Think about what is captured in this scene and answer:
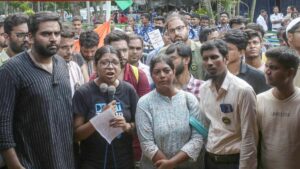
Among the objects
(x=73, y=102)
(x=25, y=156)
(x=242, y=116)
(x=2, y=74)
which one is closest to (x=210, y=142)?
(x=242, y=116)

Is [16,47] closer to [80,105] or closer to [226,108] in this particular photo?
[80,105]

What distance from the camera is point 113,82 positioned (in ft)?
13.5

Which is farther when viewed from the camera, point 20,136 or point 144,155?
point 144,155

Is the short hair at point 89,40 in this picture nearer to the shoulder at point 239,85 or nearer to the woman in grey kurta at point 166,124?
the woman in grey kurta at point 166,124

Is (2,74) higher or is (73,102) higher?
(2,74)

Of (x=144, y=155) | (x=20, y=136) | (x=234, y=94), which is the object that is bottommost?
(x=144, y=155)

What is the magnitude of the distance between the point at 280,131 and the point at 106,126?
1.38 metres

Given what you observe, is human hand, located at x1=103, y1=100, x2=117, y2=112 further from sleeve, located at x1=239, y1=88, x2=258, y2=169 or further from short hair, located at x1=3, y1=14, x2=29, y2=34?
short hair, located at x1=3, y1=14, x2=29, y2=34

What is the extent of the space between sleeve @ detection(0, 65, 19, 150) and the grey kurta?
1027 millimetres

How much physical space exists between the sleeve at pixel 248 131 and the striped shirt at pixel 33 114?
143 cm

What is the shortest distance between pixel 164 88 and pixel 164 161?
2.02 feet

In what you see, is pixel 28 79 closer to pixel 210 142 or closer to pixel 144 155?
pixel 144 155

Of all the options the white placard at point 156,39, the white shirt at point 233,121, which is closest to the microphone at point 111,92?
the white shirt at point 233,121

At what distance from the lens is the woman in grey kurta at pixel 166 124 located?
3.92 metres
